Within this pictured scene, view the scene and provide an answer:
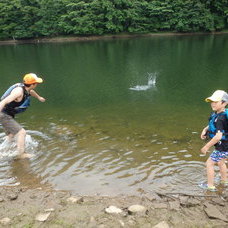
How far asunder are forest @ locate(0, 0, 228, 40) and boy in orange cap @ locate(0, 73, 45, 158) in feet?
190

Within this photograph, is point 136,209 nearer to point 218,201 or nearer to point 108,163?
point 218,201

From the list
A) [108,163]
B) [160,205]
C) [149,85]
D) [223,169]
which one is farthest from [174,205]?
[149,85]

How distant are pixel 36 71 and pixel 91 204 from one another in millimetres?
24208

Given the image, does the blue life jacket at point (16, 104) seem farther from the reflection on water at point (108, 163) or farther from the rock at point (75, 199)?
the rock at point (75, 199)

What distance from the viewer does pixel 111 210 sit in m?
4.75

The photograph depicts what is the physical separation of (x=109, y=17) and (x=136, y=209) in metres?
62.4

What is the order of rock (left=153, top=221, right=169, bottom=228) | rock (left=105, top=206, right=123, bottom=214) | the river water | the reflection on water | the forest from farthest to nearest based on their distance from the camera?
the forest
the river water
the reflection on water
rock (left=105, top=206, right=123, bottom=214)
rock (left=153, top=221, right=169, bottom=228)

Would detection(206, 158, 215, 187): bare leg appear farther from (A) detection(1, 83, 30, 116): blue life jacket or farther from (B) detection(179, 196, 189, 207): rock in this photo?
(A) detection(1, 83, 30, 116): blue life jacket

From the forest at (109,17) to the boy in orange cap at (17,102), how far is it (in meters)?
58.0

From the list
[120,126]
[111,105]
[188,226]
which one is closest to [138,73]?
[111,105]

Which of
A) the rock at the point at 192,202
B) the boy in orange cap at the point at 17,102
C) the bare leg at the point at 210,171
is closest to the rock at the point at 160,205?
the rock at the point at 192,202

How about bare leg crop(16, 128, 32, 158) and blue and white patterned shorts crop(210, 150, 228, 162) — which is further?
bare leg crop(16, 128, 32, 158)

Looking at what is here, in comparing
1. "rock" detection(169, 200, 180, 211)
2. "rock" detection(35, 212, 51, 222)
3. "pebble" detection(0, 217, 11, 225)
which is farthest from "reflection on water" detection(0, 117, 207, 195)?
"pebble" detection(0, 217, 11, 225)

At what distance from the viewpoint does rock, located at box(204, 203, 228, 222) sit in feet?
14.9
